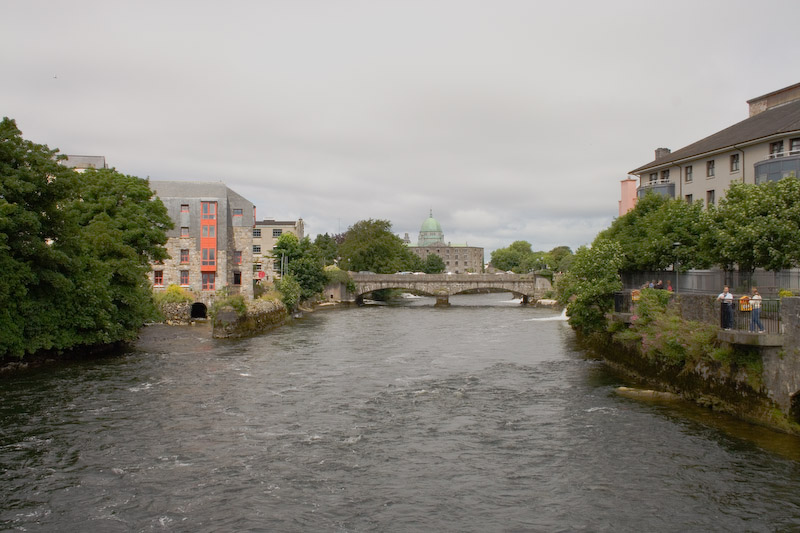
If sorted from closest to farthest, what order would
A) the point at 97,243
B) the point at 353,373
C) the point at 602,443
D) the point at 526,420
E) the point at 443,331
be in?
the point at 602,443
the point at 526,420
the point at 353,373
the point at 97,243
the point at 443,331

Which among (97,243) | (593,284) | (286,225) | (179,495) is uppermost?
(286,225)

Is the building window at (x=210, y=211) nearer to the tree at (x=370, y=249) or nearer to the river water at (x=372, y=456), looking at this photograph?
the river water at (x=372, y=456)

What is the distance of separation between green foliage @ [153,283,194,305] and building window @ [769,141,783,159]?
47871 millimetres

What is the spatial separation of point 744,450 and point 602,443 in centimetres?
360

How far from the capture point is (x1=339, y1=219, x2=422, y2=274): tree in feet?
376

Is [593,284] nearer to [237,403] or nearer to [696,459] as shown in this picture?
[696,459]

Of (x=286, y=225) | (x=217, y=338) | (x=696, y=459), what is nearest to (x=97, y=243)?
(x=217, y=338)

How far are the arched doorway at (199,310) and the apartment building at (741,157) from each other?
138ft

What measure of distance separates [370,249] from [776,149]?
79.9 meters

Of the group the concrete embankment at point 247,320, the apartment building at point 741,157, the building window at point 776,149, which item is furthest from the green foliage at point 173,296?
the building window at point 776,149

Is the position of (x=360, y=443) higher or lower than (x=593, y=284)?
lower

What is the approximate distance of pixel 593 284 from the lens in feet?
109

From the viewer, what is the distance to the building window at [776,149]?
40.1 m

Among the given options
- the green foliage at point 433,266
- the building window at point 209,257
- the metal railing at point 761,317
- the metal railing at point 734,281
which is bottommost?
the metal railing at point 761,317
